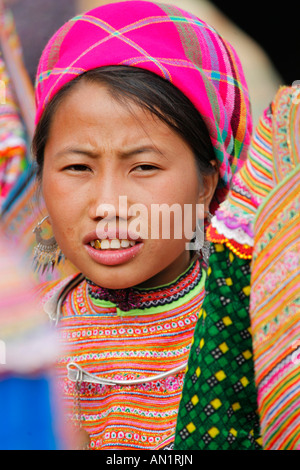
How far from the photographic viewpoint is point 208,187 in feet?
6.17

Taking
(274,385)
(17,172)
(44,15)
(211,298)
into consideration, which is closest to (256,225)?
(211,298)

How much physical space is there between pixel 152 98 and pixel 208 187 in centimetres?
35

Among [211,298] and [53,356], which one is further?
[53,356]

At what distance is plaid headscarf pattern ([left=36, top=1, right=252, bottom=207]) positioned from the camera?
170 cm

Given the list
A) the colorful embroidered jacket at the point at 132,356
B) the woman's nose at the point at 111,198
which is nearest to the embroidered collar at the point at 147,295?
the colorful embroidered jacket at the point at 132,356

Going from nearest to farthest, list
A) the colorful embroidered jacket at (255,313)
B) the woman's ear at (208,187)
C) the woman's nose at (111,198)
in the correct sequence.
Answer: the colorful embroidered jacket at (255,313), the woman's nose at (111,198), the woman's ear at (208,187)

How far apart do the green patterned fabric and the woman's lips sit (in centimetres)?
46

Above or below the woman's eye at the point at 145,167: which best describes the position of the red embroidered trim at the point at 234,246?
below

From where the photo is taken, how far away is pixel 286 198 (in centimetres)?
114

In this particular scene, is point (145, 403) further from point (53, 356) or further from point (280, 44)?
point (280, 44)

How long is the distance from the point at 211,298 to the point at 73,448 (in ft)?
1.46

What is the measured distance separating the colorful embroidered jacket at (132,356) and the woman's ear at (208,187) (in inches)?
8.2

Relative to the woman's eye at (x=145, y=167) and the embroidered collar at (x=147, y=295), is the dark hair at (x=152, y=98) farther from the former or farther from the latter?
the embroidered collar at (x=147, y=295)

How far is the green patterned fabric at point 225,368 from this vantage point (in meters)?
1.21
